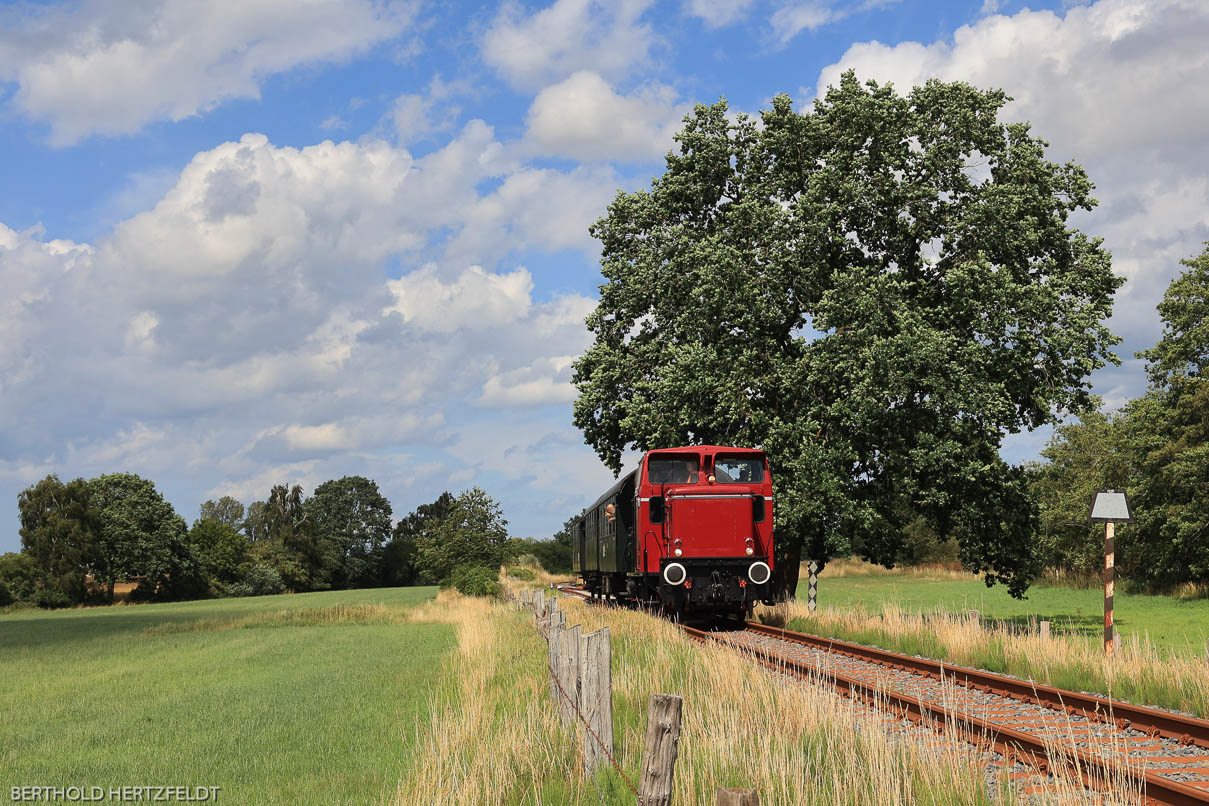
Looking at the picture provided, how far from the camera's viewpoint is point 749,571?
22.0 meters

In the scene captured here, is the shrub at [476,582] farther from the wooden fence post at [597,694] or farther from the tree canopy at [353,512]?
the tree canopy at [353,512]

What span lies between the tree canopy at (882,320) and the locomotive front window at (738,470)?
65.8 inches

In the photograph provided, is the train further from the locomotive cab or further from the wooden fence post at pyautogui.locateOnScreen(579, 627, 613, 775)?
the wooden fence post at pyautogui.locateOnScreen(579, 627, 613, 775)

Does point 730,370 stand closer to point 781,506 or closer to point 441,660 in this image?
point 781,506

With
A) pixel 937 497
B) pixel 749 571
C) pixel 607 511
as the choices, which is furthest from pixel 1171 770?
pixel 607 511

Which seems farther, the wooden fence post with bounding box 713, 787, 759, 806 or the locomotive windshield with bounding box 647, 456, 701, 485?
the locomotive windshield with bounding box 647, 456, 701, 485

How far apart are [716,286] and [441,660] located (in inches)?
482

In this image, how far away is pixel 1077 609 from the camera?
37094 millimetres

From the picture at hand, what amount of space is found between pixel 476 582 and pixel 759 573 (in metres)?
28.1

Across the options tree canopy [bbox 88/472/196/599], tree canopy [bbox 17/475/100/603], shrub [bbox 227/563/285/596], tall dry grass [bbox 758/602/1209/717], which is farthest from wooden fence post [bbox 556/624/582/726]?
shrub [bbox 227/563/285/596]

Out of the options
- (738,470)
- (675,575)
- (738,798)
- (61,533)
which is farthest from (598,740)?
(61,533)

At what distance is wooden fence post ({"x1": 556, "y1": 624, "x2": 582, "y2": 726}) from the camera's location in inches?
355

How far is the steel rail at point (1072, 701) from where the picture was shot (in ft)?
30.5

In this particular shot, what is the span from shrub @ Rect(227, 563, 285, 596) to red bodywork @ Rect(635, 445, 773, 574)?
8056cm
